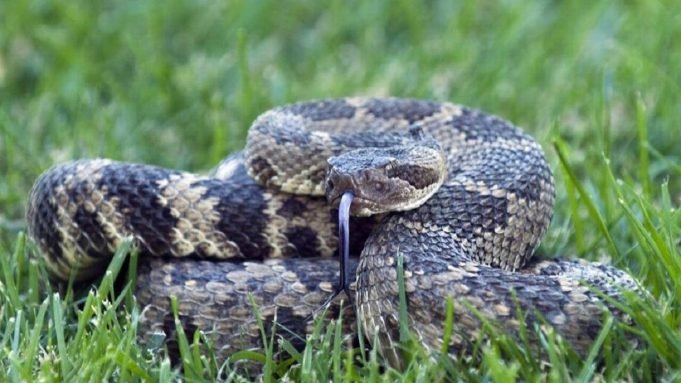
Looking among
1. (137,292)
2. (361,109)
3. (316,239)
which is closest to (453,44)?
(361,109)

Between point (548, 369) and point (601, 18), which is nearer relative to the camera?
point (548, 369)

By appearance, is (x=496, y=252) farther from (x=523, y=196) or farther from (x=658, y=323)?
(x=658, y=323)

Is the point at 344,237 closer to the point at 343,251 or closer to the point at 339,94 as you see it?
the point at 343,251

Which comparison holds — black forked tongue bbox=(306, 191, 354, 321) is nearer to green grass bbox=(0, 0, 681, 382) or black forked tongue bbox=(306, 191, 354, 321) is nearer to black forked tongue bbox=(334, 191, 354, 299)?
black forked tongue bbox=(334, 191, 354, 299)

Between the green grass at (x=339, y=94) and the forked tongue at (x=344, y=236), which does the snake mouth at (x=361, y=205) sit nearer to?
the forked tongue at (x=344, y=236)

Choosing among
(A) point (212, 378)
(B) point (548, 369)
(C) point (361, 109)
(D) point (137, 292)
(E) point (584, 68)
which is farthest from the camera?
(E) point (584, 68)

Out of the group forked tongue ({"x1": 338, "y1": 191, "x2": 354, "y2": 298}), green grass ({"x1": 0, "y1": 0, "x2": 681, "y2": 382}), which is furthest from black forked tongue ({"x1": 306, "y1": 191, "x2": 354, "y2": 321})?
green grass ({"x1": 0, "y1": 0, "x2": 681, "y2": 382})

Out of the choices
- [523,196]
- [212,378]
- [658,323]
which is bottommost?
[212,378]
